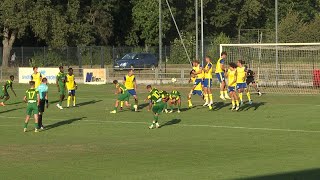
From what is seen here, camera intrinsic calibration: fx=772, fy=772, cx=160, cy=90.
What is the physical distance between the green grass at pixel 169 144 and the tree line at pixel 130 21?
3835 cm

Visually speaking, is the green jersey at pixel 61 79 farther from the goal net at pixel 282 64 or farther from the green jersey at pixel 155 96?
the goal net at pixel 282 64

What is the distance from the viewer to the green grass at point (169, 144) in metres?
17.2

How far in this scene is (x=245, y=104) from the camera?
34.6m

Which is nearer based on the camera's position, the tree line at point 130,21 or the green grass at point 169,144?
the green grass at point 169,144

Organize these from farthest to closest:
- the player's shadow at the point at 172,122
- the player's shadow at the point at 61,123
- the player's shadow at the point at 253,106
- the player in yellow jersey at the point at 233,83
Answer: the player's shadow at the point at 253,106 → the player in yellow jersey at the point at 233,83 → the player's shadow at the point at 172,122 → the player's shadow at the point at 61,123

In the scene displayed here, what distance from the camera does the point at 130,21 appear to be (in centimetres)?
9088

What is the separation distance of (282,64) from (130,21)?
45.7 metres

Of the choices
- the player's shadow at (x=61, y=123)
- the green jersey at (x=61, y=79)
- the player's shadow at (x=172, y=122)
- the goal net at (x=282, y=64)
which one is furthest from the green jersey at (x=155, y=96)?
the goal net at (x=282, y=64)

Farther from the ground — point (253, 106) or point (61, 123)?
point (253, 106)

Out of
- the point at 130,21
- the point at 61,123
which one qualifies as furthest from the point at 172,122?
the point at 130,21

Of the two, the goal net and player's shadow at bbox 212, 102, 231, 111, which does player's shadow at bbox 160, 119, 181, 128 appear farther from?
the goal net

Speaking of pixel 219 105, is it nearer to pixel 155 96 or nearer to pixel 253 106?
pixel 253 106

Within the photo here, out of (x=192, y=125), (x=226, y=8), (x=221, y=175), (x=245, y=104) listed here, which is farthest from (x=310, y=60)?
(x=226, y=8)

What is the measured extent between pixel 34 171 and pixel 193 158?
4.00 metres
